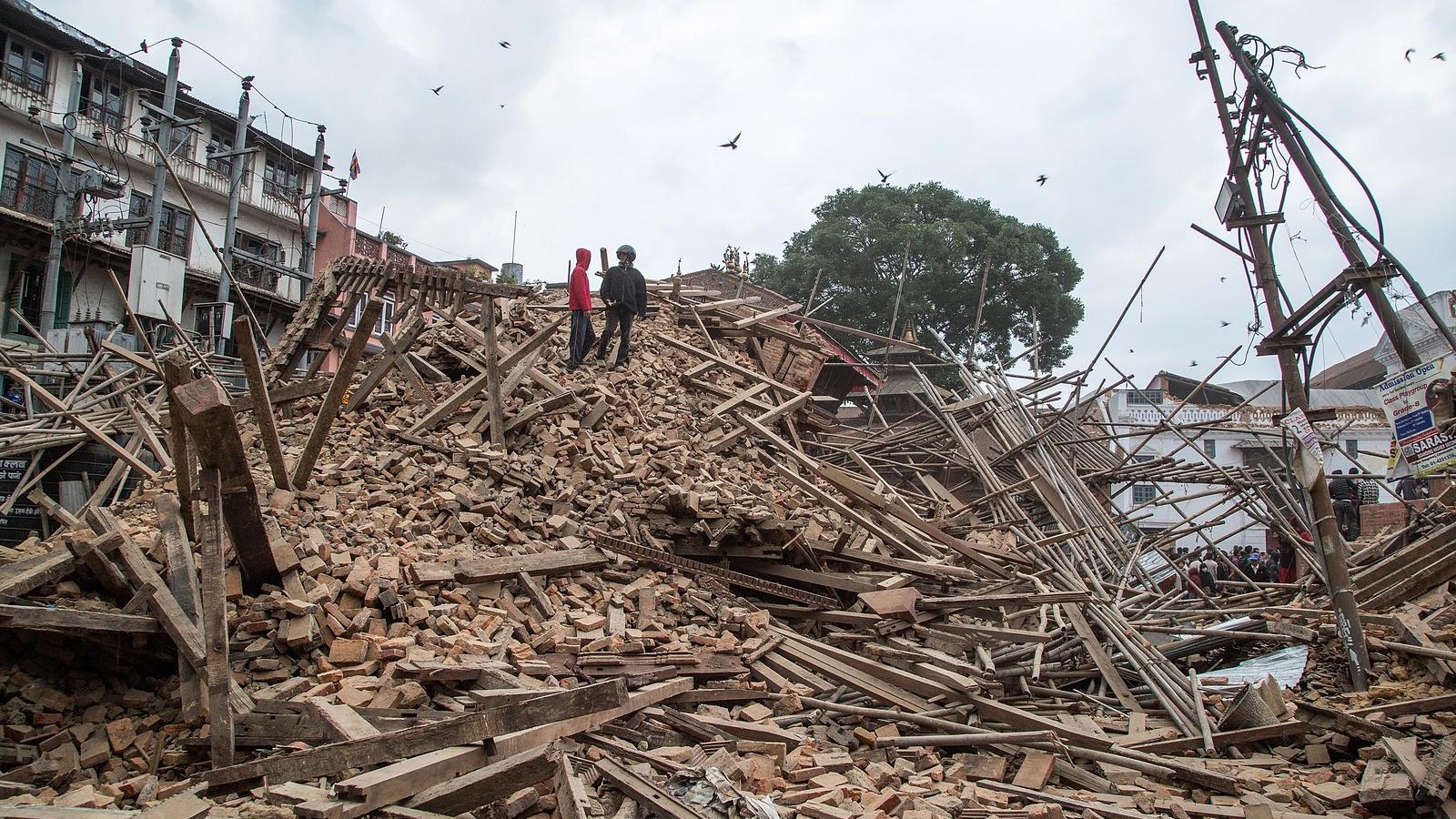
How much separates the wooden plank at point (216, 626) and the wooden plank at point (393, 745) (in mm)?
431

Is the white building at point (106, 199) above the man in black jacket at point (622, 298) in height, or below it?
above

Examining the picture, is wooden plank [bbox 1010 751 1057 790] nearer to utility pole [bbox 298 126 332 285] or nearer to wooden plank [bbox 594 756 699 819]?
wooden plank [bbox 594 756 699 819]

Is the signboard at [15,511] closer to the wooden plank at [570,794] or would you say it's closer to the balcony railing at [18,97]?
the wooden plank at [570,794]

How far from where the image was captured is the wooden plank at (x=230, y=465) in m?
4.38

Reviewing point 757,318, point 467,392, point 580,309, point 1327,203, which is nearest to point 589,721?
point 467,392

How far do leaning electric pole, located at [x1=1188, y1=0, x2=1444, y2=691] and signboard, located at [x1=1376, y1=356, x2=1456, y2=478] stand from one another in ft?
Result: 1.60

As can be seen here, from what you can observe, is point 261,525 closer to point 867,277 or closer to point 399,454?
point 399,454

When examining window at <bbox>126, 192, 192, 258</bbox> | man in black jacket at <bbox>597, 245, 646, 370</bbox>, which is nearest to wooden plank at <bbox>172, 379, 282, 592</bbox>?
man in black jacket at <bbox>597, 245, 646, 370</bbox>

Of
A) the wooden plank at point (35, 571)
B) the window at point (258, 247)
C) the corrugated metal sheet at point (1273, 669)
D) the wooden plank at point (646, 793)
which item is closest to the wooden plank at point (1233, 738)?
the corrugated metal sheet at point (1273, 669)

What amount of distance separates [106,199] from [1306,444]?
92.9 feet

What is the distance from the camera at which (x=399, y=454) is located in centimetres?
827

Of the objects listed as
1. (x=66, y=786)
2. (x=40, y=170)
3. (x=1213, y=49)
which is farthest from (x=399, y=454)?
(x=40, y=170)

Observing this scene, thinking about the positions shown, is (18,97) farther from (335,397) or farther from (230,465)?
(230,465)

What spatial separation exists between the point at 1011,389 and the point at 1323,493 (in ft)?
22.3
